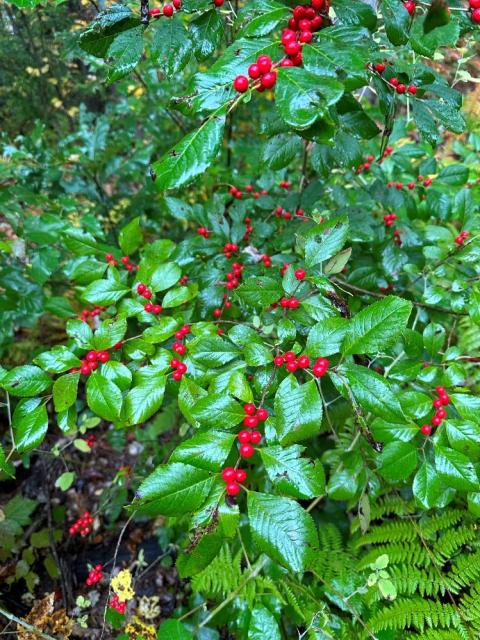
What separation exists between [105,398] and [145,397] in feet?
0.29

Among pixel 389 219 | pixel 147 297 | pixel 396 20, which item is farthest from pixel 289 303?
pixel 389 219

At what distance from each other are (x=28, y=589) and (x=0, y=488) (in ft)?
1.93

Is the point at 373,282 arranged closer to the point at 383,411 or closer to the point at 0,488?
the point at 383,411

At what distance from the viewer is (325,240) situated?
1040 millimetres

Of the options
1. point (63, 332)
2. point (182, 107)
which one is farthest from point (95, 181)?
point (182, 107)

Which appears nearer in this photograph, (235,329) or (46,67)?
(235,329)

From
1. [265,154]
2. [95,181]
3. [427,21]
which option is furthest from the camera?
[95,181]

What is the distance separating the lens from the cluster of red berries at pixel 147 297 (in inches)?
47.2

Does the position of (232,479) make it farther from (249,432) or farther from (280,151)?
(280,151)

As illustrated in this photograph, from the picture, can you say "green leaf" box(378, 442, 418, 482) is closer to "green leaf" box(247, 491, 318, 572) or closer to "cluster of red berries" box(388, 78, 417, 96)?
"green leaf" box(247, 491, 318, 572)

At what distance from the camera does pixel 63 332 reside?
299 centimetres

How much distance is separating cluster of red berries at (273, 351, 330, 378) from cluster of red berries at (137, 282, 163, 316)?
396 mm

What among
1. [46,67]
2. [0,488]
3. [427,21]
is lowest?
[0,488]

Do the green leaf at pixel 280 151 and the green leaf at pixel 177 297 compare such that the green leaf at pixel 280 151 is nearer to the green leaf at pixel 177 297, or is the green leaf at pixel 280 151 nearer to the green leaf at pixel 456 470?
the green leaf at pixel 177 297
